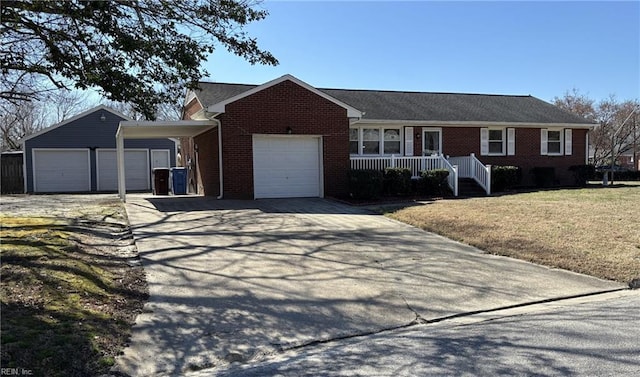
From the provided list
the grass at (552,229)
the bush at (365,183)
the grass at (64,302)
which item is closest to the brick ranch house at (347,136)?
the bush at (365,183)

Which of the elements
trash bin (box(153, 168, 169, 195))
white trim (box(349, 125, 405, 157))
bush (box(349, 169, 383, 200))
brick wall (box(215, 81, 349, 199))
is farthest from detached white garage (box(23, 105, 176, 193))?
bush (box(349, 169, 383, 200))

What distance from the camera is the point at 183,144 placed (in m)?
26.9

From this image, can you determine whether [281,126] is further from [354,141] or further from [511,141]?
[511,141]

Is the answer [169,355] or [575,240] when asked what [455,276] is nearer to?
[575,240]

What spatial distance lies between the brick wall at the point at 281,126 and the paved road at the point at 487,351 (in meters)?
12.0

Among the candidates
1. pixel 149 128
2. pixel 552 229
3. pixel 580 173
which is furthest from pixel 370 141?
pixel 552 229

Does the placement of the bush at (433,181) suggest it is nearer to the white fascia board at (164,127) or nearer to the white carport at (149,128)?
the white carport at (149,128)

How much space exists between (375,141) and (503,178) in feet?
18.2

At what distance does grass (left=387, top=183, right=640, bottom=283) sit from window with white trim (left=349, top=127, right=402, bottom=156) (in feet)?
21.8

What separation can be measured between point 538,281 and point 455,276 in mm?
1277

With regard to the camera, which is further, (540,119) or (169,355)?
(540,119)

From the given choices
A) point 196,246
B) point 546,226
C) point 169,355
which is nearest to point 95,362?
point 169,355

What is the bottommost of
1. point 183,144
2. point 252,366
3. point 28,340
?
point 252,366

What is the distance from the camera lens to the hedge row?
17.0 metres
